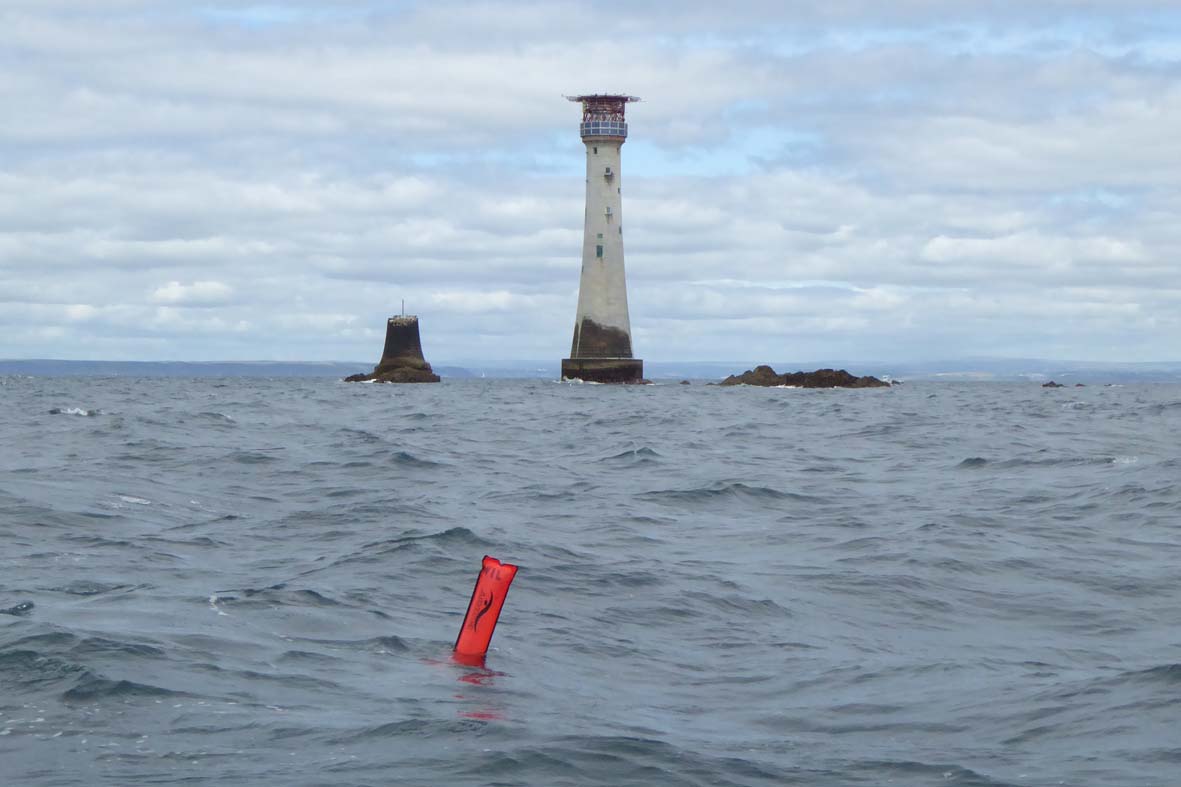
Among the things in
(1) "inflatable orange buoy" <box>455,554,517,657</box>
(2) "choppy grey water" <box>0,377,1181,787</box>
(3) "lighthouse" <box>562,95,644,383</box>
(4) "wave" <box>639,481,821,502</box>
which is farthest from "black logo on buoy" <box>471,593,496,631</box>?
(3) "lighthouse" <box>562,95,644,383</box>

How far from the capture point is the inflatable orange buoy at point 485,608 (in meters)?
10.5

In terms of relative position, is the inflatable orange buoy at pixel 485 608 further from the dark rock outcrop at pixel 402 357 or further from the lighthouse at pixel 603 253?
the dark rock outcrop at pixel 402 357

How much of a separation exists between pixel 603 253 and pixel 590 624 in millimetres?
72085

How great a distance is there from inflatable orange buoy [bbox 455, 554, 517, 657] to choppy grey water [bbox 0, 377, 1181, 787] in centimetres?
22

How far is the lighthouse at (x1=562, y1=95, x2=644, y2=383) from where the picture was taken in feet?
276

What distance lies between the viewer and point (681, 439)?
121 feet

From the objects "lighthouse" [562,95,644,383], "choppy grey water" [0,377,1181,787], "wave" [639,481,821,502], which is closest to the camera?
"choppy grey water" [0,377,1181,787]

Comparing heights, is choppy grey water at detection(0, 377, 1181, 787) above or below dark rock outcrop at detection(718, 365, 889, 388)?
below

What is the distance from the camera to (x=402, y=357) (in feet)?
362

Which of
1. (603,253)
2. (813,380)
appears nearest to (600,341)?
(603,253)

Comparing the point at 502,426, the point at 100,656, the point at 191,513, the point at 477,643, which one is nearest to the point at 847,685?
the point at 477,643

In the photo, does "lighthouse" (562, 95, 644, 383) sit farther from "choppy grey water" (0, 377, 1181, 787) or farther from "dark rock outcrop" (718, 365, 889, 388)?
"choppy grey water" (0, 377, 1181, 787)

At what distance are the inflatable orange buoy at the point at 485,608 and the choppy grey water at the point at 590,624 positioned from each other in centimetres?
22

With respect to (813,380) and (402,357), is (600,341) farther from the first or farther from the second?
(402,357)
